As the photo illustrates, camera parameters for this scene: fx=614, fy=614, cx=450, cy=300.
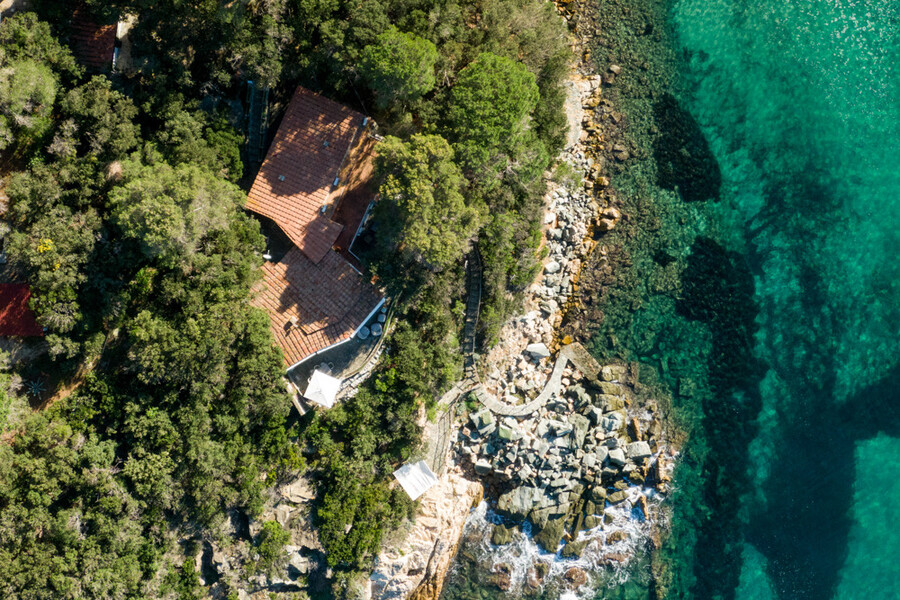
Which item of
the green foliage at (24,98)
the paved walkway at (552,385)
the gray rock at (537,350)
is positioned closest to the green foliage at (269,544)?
the paved walkway at (552,385)

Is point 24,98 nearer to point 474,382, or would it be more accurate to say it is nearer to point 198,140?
point 198,140

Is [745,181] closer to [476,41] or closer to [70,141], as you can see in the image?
[476,41]

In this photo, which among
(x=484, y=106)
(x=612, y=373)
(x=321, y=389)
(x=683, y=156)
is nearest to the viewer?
(x=484, y=106)

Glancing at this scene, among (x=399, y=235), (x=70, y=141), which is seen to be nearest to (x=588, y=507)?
(x=399, y=235)

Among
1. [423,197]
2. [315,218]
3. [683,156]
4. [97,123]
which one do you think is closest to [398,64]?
[423,197]

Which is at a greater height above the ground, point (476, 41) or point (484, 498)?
point (476, 41)

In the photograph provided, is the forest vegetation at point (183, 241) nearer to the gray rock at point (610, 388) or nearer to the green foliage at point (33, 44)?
the green foliage at point (33, 44)

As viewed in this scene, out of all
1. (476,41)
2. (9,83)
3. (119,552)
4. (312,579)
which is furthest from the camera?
(312,579)
